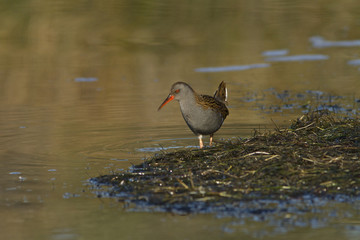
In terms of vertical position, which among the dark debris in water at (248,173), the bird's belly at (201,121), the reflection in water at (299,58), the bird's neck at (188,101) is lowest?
the dark debris in water at (248,173)

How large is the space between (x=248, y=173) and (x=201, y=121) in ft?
7.28

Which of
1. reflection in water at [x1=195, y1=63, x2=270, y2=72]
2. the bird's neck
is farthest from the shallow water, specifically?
the bird's neck

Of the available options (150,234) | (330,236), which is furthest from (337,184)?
(150,234)

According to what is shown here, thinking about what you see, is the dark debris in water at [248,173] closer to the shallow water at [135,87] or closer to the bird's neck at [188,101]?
the shallow water at [135,87]

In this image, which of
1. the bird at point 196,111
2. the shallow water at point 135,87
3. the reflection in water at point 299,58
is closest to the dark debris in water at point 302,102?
the shallow water at point 135,87

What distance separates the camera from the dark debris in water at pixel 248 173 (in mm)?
6750

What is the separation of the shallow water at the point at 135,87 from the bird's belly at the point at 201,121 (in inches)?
16.5

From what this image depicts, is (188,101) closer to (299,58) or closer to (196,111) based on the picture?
(196,111)

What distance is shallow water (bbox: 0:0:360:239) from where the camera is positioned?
20.9 ft

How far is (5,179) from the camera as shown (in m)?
8.12

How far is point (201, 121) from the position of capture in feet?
30.9

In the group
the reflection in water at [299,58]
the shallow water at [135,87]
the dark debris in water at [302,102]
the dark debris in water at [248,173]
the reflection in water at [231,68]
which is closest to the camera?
the shallow water at [135,87]

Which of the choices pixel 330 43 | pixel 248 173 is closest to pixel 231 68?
pixel 330 43

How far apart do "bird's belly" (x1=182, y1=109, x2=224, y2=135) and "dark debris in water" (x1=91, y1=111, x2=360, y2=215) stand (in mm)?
857
